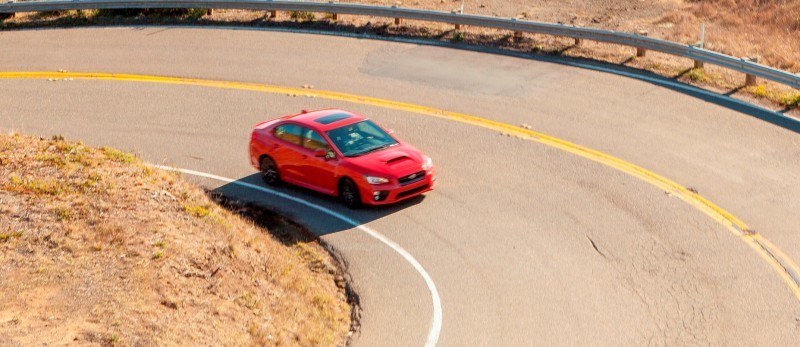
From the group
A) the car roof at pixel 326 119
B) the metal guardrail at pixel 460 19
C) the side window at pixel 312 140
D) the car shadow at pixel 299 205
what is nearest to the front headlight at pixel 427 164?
the car shadow at pixel 299 205

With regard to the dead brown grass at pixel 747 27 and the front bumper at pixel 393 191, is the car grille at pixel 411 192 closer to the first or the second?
the front bumper at pixel 393 191

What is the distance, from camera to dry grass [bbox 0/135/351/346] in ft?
50.0

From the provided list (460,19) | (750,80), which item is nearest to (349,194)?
(750,80)

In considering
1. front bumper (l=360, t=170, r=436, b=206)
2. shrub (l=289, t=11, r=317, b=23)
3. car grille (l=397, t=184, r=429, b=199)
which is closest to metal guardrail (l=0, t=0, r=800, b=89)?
shrub (l=289, t=11, r=317, b=23)

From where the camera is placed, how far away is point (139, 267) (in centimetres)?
1683

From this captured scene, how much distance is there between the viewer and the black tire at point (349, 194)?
67.8 ft

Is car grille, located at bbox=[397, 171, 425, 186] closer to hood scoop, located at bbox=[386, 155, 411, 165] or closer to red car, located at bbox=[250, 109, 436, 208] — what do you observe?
red car, located at bbox=[250, 109, 436, 208]

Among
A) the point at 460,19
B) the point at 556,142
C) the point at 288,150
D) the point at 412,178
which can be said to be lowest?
the point at 556,142

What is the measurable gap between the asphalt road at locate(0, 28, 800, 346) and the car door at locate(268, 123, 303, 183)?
1.50ft

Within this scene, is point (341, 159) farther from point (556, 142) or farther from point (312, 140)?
point (556, 142)

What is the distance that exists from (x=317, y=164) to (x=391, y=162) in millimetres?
1472

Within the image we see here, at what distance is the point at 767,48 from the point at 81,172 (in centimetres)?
1845

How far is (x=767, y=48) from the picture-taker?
1182 inches

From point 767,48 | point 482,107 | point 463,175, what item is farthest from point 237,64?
point 767,48
